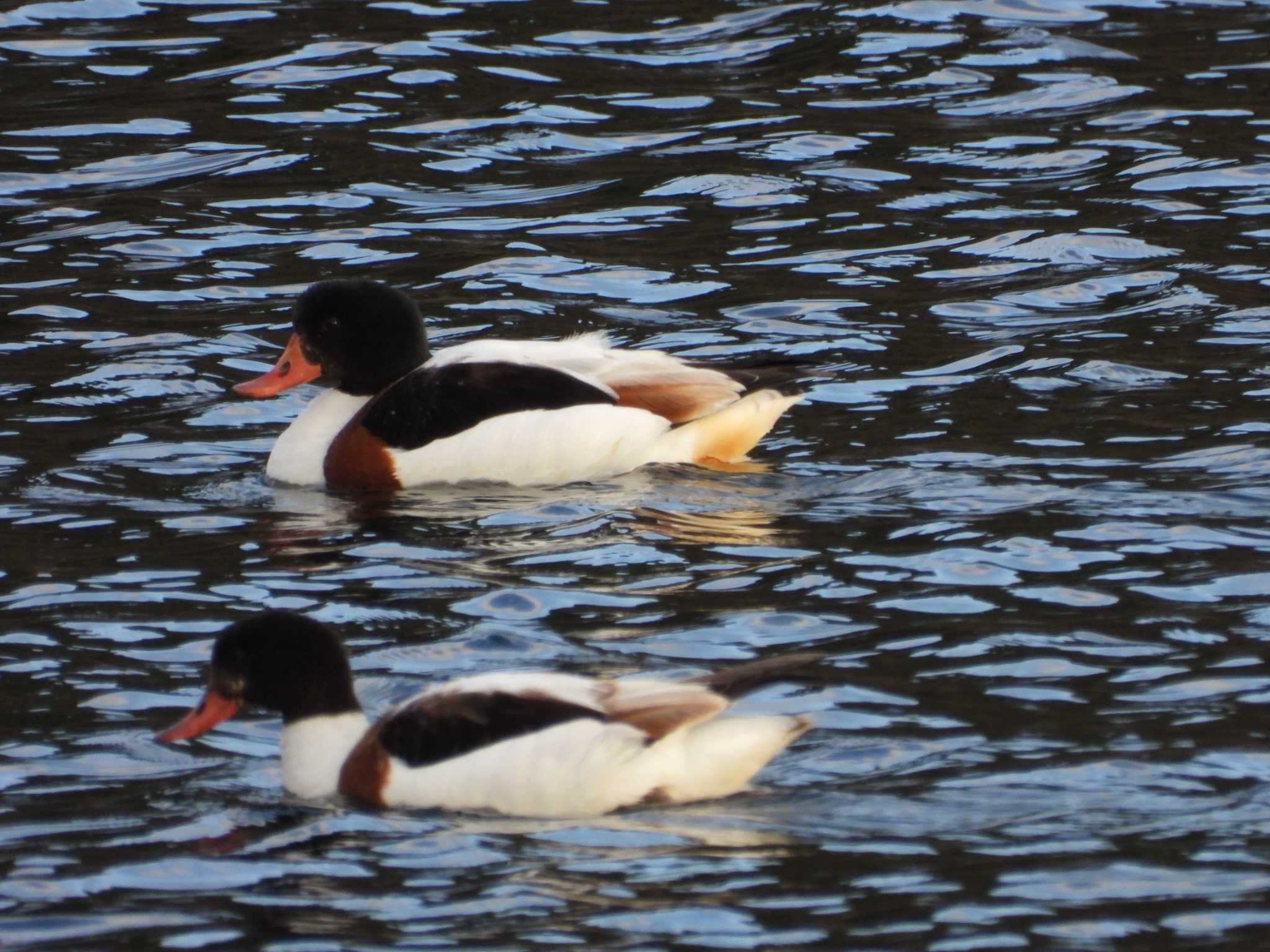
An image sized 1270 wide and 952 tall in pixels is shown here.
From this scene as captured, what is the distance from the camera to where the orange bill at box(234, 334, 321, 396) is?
440 inches

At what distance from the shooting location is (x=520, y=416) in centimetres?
1061

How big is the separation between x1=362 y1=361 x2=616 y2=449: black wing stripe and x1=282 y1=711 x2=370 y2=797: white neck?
347 centimetres

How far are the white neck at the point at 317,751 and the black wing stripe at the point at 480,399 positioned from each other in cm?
347

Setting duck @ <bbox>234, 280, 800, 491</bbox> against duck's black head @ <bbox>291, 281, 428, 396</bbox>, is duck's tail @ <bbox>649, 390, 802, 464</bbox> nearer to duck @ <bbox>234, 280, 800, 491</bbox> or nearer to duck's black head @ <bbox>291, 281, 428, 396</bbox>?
duck @ <bbox>234, 280, 800, 491</bbox>

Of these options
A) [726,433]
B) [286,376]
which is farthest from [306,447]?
[726,433]

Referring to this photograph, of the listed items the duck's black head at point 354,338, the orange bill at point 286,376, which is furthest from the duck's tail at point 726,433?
the orange bill at point 286,376

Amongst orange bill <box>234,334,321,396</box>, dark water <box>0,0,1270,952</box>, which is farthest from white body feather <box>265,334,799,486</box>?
orange bill <box>234,334,321,396</box>

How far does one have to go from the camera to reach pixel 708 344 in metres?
12.5

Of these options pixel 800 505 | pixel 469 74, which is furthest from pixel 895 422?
pixel 469 74

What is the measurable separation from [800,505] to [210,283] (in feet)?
16.2

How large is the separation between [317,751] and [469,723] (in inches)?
20.4

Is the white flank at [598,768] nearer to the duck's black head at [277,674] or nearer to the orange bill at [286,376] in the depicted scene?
the duck's black head at [277,674]

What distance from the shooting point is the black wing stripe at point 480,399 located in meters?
10.6

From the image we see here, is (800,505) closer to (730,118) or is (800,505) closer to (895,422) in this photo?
(895,422)
